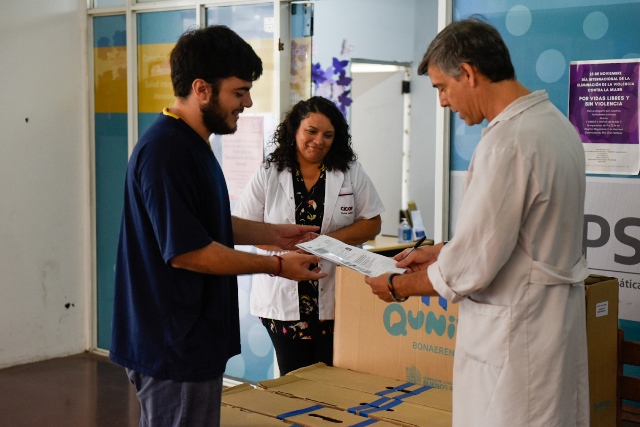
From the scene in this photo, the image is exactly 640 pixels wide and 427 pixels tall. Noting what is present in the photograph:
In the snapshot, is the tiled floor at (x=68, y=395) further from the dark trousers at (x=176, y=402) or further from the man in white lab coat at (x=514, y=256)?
the man in white lab coat at (x=514, y=256)

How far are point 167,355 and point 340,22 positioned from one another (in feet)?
14.5

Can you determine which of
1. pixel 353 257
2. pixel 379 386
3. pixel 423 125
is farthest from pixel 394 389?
pixel 423 125

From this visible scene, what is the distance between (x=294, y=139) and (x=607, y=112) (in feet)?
4.34

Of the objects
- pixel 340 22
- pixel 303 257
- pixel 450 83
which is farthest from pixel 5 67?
pixel 450 83

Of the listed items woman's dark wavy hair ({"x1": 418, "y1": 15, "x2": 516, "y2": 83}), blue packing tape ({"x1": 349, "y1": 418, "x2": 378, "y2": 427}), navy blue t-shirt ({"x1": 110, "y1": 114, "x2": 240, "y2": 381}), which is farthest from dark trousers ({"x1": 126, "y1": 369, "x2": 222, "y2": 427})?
woman's dark wavy hair ({"x1": 418, "y1": 15, "x2": 516, "y2": 83})

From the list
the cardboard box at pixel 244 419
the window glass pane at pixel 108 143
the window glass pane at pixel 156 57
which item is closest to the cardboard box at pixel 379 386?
the cardboard box at pixel 244 419

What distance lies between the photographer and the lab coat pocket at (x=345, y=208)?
3154 mm

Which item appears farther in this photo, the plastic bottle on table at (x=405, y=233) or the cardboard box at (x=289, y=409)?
the plastic bottle on table at (x=405, y=233)

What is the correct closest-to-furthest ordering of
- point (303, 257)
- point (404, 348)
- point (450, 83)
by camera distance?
point (450, 83), point (303, 257), point (404, 348)

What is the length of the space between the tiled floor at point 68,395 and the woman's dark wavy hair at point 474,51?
2.93 metres

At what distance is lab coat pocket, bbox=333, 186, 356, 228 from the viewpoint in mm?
3154

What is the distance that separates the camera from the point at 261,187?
3.22 m

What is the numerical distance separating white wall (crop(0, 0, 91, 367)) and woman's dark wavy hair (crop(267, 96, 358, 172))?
2.56m

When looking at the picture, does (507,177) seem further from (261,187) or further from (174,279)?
(261,187)
